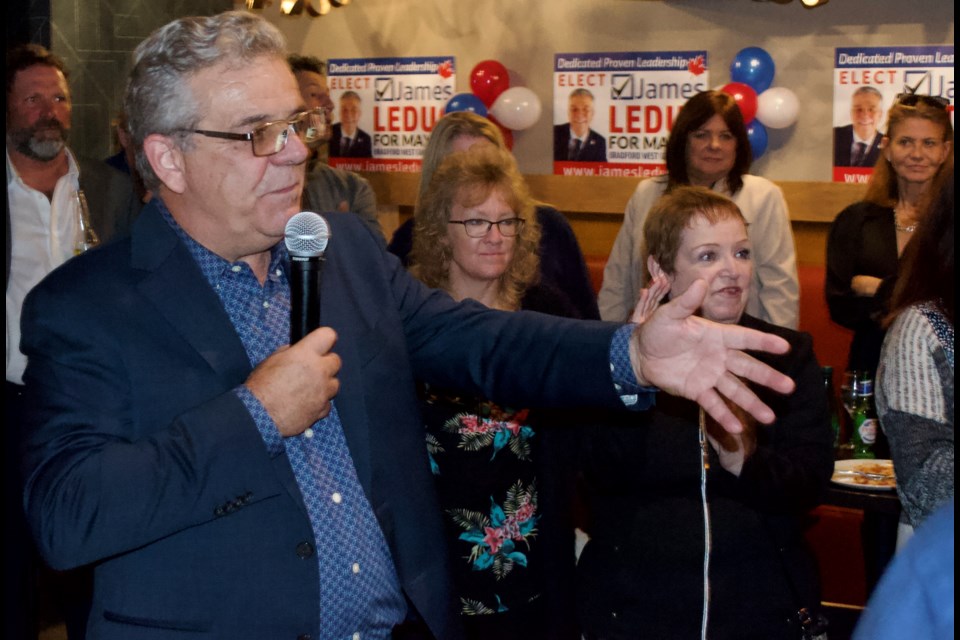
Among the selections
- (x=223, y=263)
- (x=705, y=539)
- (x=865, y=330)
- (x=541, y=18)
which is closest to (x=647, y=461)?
(x=705, y=539)

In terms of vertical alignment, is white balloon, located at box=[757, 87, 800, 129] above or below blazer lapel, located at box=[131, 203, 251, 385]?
above

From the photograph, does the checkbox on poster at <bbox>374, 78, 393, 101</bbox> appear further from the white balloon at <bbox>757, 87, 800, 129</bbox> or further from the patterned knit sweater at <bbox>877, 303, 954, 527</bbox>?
the patterned knit sweater at <bbox>877, 303, 954, 527</bbox>

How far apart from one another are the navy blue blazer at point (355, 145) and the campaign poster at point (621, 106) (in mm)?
1578

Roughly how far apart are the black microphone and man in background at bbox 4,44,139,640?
229 cm

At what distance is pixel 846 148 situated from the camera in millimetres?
7137

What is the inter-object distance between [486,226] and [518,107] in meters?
4.73

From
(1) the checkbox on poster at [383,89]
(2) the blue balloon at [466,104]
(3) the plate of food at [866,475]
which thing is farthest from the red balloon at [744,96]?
(3) the plate of food at [866,475]

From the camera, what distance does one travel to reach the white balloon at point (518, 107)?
789cm

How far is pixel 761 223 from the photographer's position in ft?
15.7

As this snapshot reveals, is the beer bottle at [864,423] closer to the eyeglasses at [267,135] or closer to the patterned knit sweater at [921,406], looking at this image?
the patterned knit sweater at [921,406]

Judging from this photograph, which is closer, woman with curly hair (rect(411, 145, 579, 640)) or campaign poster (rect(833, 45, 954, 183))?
woman with curly hair (rect(411, 145, 579, 640))

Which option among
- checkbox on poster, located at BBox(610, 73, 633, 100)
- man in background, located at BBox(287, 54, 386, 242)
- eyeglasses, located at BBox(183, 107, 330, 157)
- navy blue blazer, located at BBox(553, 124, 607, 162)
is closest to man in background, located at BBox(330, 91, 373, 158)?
navy blue blazer, located at BBox(553, 124, 607, 162)

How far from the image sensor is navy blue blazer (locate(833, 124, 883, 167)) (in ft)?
23.1

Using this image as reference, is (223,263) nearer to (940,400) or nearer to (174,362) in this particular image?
(174,362)
